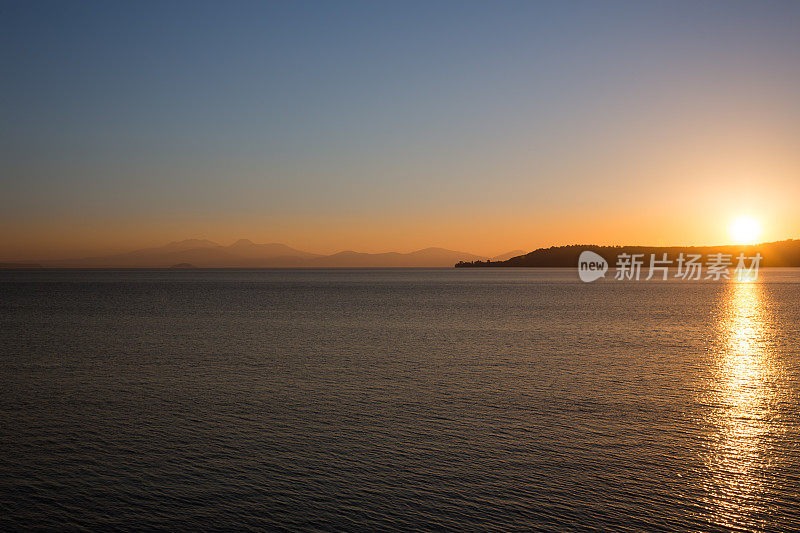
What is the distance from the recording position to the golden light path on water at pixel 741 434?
9.90 m

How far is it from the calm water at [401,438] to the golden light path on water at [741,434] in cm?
6

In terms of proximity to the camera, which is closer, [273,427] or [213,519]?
[213,519]

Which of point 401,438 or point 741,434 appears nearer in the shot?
point 401,438

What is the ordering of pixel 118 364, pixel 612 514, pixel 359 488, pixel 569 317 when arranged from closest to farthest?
pixel 612 514
pixel 359 488
pixel 118 364
pixel 569 317

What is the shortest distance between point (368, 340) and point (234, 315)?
23.7 m

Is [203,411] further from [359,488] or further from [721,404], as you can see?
[721,404]

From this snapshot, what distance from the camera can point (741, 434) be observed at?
14.2m

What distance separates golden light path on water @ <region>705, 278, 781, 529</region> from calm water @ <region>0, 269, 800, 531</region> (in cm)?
6

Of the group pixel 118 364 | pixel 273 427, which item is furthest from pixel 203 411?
pixel 118 364

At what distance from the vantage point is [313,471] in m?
11.8

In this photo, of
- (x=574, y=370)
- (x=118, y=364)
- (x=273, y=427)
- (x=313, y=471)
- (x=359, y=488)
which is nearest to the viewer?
(x=359, y=488)

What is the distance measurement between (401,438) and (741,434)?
8.21m

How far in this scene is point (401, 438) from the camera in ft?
46.0

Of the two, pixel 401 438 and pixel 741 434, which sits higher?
pixel 741 434
